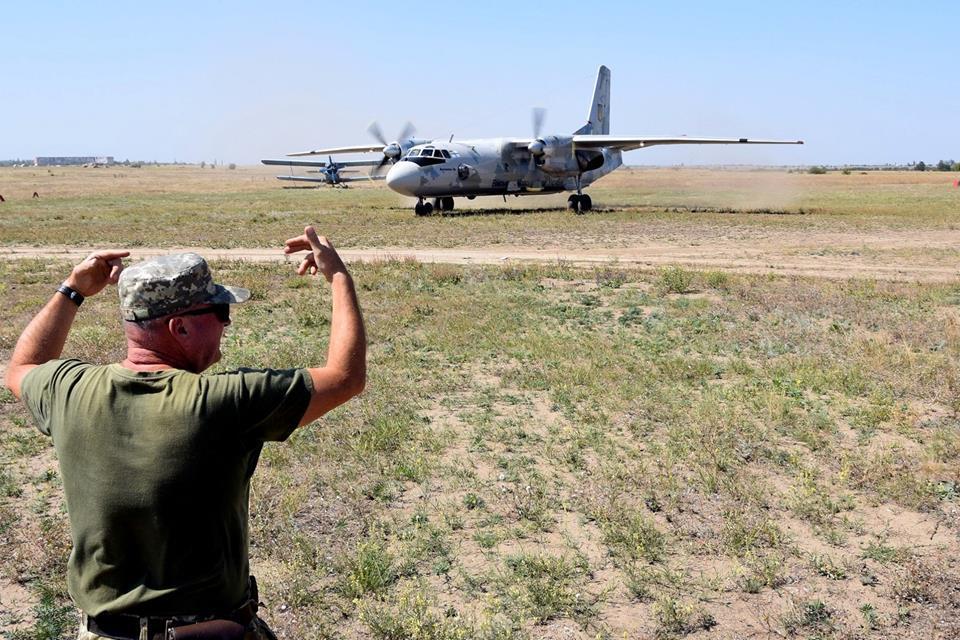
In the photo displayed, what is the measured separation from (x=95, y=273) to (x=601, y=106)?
137ft

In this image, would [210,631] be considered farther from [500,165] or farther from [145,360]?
[500,165]

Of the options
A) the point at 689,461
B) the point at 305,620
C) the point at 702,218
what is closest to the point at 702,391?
the point at 689,461

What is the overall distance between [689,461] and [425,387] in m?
3.30

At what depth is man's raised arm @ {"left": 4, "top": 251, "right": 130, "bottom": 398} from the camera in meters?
3.14

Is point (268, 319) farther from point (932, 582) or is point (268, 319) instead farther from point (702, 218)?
point (702, 218)

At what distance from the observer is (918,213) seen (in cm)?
3312

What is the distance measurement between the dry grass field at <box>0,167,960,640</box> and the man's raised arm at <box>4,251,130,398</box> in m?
2.30

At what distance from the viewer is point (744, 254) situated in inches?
835

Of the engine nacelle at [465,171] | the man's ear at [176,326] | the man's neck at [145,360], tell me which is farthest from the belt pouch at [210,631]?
the engine nacelle at [465,171]

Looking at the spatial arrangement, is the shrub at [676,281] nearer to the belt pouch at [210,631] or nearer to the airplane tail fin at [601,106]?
the belt pouch at [210,631]

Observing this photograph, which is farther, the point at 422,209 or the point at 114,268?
the point at 422,209

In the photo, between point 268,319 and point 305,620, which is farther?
point 268,319

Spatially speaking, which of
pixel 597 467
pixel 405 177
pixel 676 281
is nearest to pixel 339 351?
pixel 597 467

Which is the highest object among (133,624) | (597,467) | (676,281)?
(133,624)
